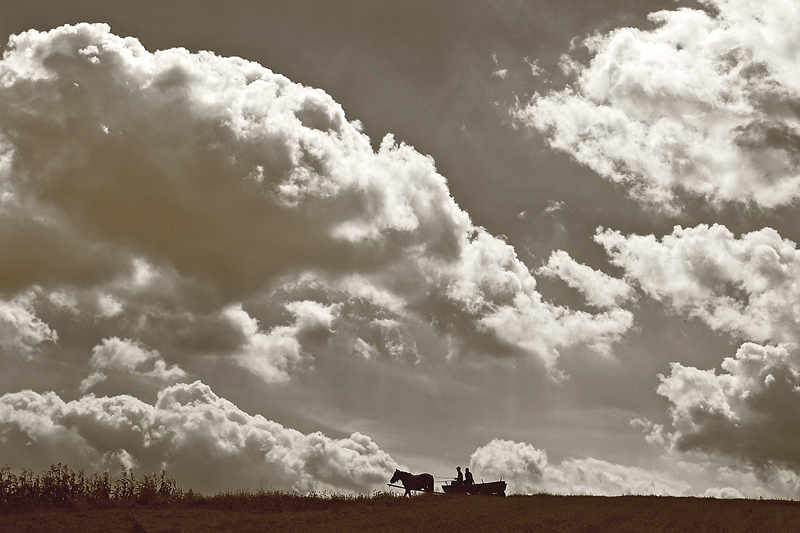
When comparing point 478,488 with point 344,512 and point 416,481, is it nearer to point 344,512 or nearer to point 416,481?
point 416,481

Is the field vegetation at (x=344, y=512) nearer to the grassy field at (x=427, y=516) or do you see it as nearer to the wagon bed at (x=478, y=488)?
the grassy field at (x=427, y=516)

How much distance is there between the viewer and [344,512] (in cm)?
3753

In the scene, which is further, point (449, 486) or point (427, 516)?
point (449, 486)

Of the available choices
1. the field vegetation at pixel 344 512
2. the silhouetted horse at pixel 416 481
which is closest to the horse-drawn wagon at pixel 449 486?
the silhouetted horse at pixel 416 481

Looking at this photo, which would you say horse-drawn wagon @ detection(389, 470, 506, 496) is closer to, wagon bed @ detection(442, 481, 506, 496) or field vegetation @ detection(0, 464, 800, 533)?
wagon bed @ detection(442, 481, 506, 496)

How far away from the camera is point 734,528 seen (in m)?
29.6

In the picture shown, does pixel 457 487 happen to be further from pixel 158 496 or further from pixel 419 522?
pixel 158 496

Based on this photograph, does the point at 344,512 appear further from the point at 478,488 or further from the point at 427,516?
the point at 478,488

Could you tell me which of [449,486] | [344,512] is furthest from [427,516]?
[449,486]

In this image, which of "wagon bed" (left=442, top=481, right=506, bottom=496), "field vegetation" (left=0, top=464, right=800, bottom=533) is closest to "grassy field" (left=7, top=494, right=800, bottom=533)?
"field vegetation" (left=0, top=464, right=800, bottom=533)

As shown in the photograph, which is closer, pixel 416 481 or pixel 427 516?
pixel 427 516

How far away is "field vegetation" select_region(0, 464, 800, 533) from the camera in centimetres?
3094

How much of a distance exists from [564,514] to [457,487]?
16733 millimetres

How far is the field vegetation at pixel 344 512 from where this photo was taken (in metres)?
30.9
